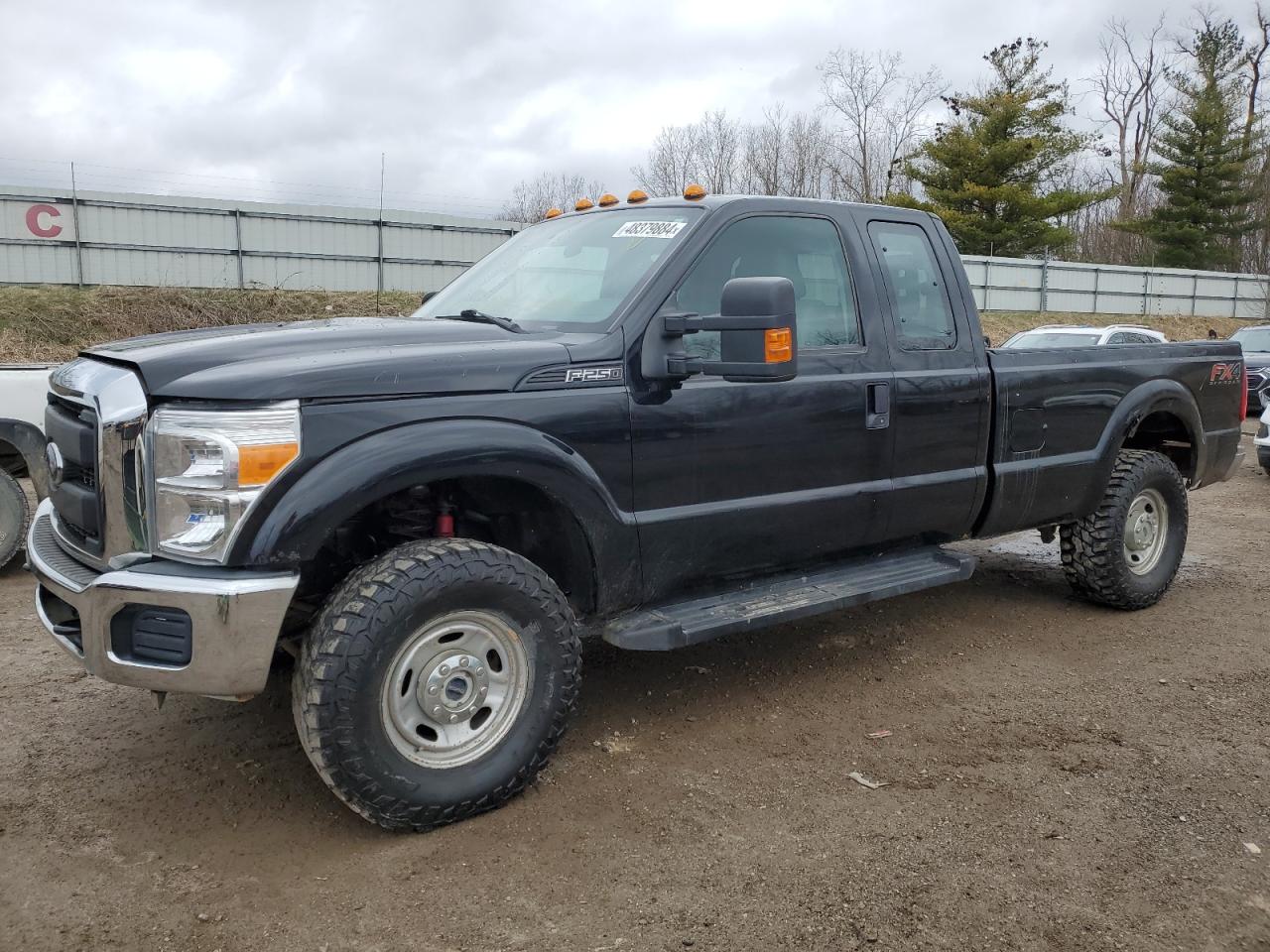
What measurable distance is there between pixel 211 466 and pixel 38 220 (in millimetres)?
21020

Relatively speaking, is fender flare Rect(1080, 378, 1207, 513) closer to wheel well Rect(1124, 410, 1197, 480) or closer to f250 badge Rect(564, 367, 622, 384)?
wheel well Rect(1124, 410, 1197, 480)

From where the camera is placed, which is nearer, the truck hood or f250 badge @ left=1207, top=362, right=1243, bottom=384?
the truck hood

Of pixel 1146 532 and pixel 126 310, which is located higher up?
pixel 126 310

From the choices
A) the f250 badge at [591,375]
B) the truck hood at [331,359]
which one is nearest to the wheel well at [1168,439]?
the f250 badge at [591,375]

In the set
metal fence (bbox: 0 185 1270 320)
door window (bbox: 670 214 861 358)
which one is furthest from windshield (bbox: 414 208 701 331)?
metal fence (bbox: 0 185 1270 320)

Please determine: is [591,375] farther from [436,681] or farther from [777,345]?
[436,681]

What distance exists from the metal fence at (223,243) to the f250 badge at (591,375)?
59.3 ft

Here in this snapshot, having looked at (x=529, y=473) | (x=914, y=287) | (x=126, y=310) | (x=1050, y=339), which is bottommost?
(x=529, y=473)

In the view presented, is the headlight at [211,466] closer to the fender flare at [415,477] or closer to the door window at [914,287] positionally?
the fender flare at [415,477]

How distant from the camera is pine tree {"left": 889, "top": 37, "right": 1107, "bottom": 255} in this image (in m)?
36.9

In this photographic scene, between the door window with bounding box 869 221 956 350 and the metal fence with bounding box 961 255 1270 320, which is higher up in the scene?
the metal fence with bounding box 961 255 1270 320

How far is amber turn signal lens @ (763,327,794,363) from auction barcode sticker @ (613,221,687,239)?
0.79 meters

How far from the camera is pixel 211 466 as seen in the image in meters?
2.94

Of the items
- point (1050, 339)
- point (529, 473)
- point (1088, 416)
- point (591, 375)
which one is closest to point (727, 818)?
point (529, 473)
